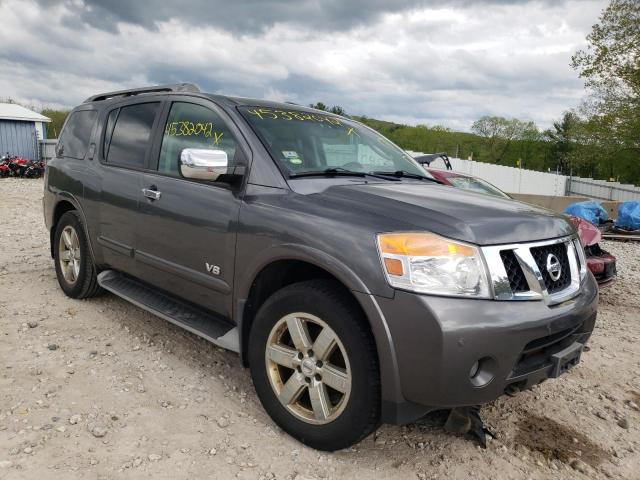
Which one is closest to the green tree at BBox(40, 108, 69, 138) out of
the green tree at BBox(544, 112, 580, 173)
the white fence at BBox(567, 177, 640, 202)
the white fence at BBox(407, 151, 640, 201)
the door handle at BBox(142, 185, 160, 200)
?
the white fence at BBox(407, 151, 640, 201)

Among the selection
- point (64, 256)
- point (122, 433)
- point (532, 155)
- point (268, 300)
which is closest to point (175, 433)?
point (122, 433)

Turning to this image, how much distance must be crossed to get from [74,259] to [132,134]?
1.40 metres

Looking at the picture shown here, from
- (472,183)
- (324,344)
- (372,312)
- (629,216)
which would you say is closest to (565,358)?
(372,312)

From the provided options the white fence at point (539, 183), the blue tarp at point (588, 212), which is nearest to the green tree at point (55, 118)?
the white fence at point (539, 183)

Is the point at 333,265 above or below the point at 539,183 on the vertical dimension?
above

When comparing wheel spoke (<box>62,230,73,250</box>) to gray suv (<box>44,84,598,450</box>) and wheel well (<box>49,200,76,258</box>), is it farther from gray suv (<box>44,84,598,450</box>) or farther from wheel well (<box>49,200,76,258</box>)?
gray suv (<box>44,84,598,450</box>)

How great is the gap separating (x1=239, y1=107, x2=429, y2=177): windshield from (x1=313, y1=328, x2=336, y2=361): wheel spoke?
0.95 meters

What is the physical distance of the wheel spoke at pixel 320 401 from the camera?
8.11 feet

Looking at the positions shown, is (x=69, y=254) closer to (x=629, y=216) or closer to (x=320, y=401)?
(x=320, y=401)

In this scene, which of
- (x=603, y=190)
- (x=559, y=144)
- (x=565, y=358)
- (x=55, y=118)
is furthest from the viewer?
(x=559, y=144)

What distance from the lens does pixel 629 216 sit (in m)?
11.0

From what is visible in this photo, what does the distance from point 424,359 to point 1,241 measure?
7279 mm

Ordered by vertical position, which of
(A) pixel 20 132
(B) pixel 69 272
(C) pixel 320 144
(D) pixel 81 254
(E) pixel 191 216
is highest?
(A) pixel 20 132

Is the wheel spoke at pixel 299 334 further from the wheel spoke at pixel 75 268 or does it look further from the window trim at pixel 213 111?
the wheel spoke at pixel 75 268
